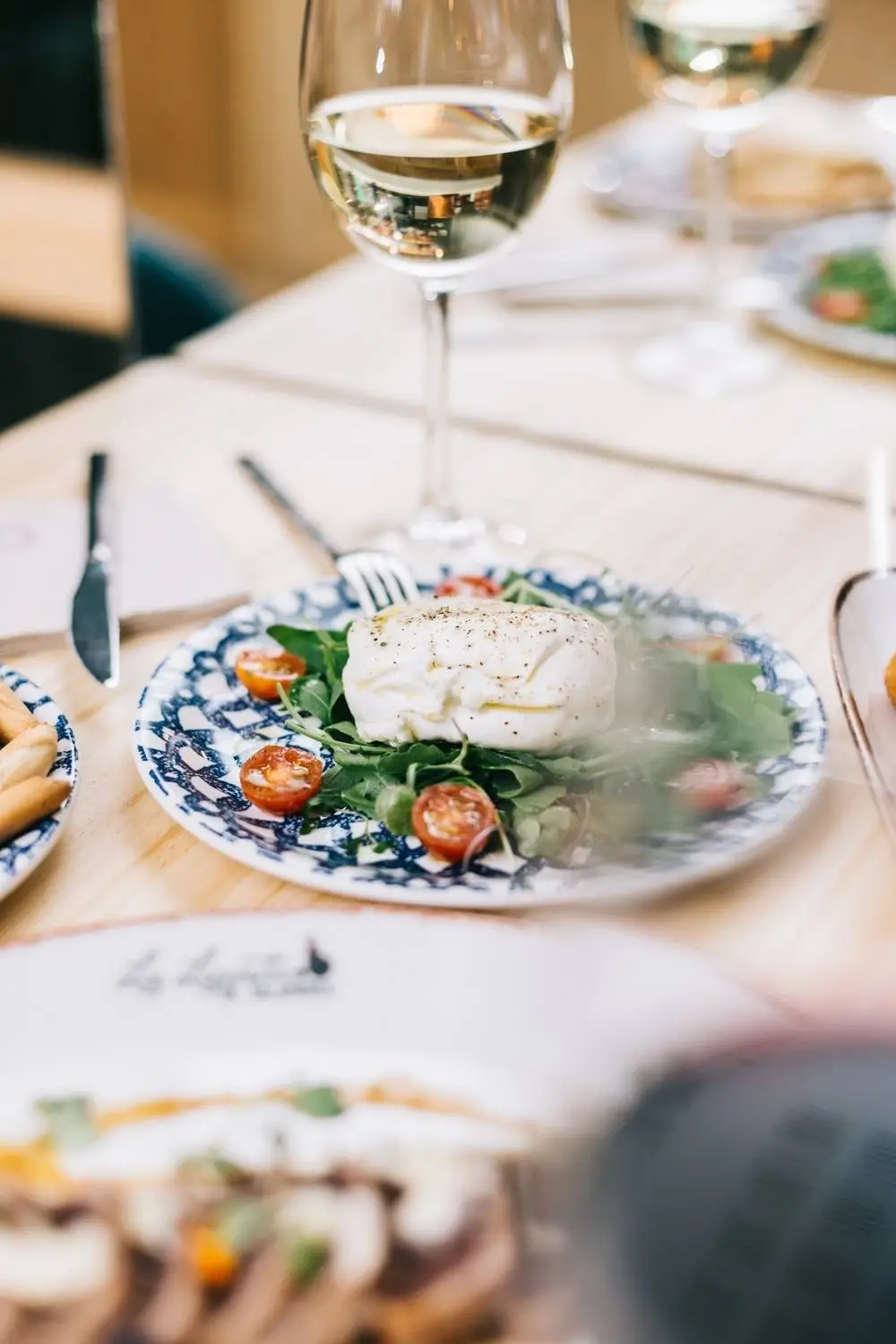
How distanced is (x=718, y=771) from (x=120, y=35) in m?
4.16

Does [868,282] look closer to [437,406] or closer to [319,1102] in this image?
[437,406]

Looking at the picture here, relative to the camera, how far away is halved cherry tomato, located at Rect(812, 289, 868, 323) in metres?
1.26

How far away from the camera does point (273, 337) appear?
1290 mm

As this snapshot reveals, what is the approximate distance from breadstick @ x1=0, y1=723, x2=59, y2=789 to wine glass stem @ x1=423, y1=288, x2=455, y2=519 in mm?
373

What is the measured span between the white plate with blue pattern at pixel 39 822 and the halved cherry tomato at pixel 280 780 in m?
0.07

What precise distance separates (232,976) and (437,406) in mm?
507

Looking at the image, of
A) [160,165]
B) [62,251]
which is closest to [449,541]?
[62,251]

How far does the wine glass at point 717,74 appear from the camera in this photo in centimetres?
114

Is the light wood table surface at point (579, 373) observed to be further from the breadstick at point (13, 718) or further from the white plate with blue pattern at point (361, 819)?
the breadstick at point (13, 718)

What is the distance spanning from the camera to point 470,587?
0.78 m

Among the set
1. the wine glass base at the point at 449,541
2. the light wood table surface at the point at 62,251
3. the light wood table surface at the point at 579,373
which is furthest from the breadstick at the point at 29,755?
the light wood table surface at the point at 62,251

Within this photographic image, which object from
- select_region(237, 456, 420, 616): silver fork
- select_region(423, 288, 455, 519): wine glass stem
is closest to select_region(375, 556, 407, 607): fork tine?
select_region(237, 456, 420, 616): silver fork

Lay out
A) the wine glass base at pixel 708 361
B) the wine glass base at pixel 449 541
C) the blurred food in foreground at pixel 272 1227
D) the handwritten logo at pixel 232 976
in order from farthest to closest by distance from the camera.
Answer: the wine glass base at pixel 708 361 < the wine glass base at pixel 449 541 < the handwritten logo at pixel 232 976 < the blurred food in foreground at pixel 272 1227

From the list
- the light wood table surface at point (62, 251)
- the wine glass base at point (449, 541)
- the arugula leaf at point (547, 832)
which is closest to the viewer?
the arugula leaf at point (547, 832)
